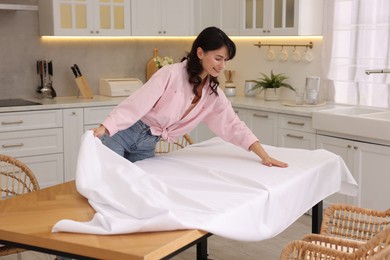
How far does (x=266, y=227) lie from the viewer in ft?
7.70

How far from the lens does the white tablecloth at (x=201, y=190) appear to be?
2.04 metres

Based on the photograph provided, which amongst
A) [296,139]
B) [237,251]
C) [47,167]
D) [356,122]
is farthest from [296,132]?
[47,167]

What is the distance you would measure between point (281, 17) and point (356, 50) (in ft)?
2.33

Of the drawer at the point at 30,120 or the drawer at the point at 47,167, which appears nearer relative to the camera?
the drawer at the point at 30,120

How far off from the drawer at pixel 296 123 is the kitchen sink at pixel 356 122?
10cm

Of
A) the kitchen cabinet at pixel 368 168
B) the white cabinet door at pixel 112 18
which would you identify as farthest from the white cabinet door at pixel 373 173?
the white cabinet door at pixel 112 18

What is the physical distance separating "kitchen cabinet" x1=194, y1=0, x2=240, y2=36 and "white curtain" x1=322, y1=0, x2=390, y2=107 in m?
0.91

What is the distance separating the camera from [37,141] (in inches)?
189

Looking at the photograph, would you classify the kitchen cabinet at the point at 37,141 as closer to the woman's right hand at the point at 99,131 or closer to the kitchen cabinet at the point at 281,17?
the kitchen cabinet at the point at 281,17

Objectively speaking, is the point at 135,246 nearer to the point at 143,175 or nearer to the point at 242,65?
the point at 143,175

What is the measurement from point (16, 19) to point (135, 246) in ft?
12.6

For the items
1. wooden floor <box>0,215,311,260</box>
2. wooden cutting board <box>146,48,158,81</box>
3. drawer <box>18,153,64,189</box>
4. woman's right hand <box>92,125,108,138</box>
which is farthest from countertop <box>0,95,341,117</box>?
woman's right hand <box>92,125,108,138</box>

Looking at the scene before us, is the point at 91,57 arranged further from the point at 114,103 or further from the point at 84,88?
the point at 114,103

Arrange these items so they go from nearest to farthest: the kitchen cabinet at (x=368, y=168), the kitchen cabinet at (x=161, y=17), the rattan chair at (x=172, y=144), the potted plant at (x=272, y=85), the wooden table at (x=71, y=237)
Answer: the wooden table at (x=71, y=237)
the rattan chair at (x=172, y=144)
the kitchen cabinet at (x=368, y=168)
the potted plant at (x=272, y=85)
the kitchen cabinet at (x=161, y=17)
